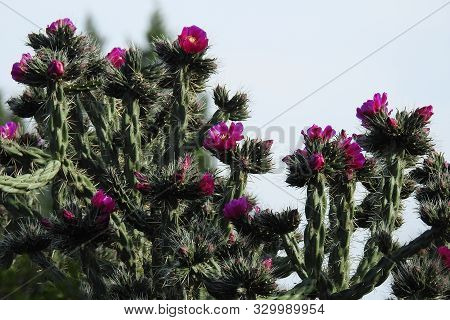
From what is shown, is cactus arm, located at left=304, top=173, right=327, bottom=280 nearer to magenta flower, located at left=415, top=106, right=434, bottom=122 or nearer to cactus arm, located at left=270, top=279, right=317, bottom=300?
cactus arm, located at left=270, top=279, right=317, bottom=300

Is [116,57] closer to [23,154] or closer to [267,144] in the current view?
[23,154]

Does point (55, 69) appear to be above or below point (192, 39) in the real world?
below

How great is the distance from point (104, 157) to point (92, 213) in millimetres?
1366

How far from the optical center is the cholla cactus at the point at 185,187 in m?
5.63

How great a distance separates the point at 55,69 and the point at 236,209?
1.65 meters

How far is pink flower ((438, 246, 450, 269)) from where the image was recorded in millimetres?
5480

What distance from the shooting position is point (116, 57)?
7.19 metres

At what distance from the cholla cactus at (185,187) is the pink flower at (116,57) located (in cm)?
3

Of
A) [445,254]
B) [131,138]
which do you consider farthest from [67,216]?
[445,254]

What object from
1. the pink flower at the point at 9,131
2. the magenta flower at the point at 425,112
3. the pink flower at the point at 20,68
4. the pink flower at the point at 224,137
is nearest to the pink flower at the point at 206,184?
the pink flower at the point at 224,137

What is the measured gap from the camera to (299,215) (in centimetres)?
574
